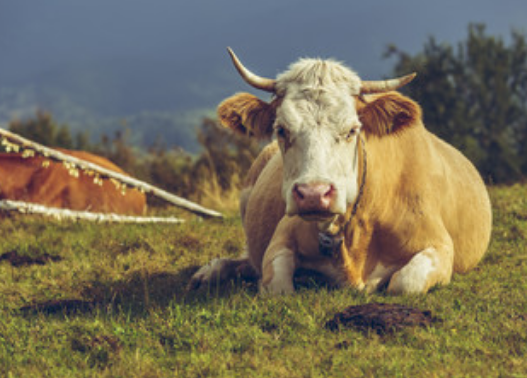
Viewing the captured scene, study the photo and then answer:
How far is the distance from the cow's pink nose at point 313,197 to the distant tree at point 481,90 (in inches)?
941

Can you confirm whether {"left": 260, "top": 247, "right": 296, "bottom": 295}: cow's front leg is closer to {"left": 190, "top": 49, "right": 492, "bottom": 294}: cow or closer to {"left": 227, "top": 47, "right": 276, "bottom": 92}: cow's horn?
{"left": 190, "top": 49, "right": 492, "bottom": 294}: cow

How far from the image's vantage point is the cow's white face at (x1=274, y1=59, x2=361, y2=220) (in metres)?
4.37

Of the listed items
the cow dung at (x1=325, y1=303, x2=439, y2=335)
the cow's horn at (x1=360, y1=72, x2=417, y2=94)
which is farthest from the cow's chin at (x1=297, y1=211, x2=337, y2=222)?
the cow's horn at (x1=360, y1=72, x2=417, y2=94)

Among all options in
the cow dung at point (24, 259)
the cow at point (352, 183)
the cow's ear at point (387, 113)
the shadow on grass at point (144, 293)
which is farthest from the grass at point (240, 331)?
the cow's ear at point (387, 113)

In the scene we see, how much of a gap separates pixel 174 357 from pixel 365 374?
1.09 m

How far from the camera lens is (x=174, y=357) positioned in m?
3.86

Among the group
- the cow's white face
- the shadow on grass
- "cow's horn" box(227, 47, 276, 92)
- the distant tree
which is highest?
the distant tree

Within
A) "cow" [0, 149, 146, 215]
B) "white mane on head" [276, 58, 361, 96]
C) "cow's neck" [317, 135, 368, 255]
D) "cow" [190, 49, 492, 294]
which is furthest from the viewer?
"cow" [0, 149, 146, 215]

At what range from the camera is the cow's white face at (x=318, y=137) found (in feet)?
14.3

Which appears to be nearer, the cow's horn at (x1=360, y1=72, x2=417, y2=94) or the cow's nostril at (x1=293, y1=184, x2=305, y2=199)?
the cow's nostril at (x1=293, y1=184, x2=305, y2=199)

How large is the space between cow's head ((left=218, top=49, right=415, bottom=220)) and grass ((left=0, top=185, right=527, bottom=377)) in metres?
0.77

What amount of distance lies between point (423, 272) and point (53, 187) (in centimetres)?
672

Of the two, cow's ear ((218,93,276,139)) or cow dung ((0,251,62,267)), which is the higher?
cow's ear ((218,93,276,139))

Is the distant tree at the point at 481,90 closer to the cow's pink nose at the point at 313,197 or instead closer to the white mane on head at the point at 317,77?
the white mane on head at the point at 317,77
